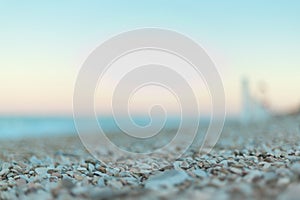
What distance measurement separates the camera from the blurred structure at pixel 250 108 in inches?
476

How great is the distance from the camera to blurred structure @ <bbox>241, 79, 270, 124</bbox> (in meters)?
12.1

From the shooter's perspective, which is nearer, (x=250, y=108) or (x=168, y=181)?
(x=168, y=181)

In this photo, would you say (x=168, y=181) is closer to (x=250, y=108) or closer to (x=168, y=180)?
(x=168, y=180)

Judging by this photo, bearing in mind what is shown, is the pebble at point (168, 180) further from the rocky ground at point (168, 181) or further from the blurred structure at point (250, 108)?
the blurred structure at point (250, 108)

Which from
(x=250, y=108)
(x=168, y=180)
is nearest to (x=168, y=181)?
(x=168, y=180)

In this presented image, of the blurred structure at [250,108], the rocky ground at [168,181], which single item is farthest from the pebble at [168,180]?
the blurred structure at [250,108]

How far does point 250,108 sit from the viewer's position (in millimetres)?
12531

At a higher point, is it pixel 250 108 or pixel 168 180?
pixel 250 108

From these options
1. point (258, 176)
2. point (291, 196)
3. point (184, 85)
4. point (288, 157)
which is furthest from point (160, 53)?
point (291, 196)

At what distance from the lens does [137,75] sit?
5.96m

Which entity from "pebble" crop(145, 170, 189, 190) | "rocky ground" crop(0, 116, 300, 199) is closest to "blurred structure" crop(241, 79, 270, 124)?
"rocky ground" crop(0, 116, 300, 199)

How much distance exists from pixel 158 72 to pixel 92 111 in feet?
5.35

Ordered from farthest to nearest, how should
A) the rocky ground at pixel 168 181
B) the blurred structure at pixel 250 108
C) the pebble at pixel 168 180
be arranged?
the blurred structure at pixel 250 108 < the pebble at pixel 168 180 < the rocky ground at pixel 168 181

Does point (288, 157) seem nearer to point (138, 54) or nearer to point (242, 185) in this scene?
point (242, 185)
